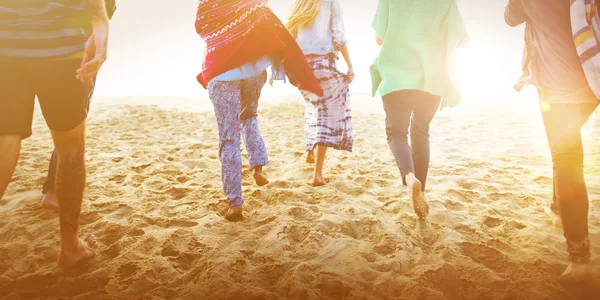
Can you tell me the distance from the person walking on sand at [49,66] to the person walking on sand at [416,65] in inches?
67.0

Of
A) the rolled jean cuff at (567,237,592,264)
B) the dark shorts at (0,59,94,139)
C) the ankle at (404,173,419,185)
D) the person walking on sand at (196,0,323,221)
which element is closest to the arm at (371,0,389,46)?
the person walking on sand at (196,0,323,221)

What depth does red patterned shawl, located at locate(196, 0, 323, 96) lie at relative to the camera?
7.38 feet

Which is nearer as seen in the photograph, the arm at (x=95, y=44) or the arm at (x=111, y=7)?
the arm at (x=95, y=44)

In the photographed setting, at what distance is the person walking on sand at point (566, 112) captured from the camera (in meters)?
1.63

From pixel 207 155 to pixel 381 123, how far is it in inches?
174

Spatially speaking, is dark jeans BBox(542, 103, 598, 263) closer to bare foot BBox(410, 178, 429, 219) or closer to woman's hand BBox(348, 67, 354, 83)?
bare foot BBox(410, 178, 429, 219)

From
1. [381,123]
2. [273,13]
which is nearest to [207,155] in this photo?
[273,13]

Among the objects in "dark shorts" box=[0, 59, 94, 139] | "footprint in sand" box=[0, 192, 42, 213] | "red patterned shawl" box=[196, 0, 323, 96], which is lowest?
"footprint in sand" box=[0, 192, 42, 213]

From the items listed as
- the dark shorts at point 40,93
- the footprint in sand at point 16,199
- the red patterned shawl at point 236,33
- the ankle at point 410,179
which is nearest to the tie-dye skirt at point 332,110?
the red patterned shawl at point 236,33

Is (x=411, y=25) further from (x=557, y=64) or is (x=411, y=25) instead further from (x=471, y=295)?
(x=471, y=295)

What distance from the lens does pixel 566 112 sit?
5.42ft

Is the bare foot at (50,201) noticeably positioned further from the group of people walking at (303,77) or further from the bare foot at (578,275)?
the bare foot at (578,275)

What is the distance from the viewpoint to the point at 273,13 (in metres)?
2.38

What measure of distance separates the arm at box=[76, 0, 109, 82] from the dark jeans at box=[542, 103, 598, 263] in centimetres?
211
